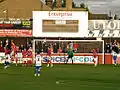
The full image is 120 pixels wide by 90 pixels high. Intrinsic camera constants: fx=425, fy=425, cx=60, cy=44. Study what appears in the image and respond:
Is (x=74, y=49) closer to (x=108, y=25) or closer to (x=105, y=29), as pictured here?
(x=105, y=29)

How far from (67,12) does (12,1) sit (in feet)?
81.5

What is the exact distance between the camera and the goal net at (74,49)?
42.3 meters

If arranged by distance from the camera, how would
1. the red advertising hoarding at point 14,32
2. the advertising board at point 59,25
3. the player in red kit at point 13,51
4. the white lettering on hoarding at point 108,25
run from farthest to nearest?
the white lettering on hoarding at point 108,25, the red advertising hoarding at point 14,32, the advertising board at point 59,25, the player in red kit at point 13,51

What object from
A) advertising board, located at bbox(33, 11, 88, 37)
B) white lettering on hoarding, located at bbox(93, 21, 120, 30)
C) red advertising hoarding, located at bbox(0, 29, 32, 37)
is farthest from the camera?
white lettering on hoarding, located at bbox(93, 21, 120, 30)

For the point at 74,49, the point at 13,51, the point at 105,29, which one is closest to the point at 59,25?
the point at 105,29

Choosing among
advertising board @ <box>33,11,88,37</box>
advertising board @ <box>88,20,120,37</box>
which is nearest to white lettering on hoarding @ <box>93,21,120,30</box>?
advertising board @ <box>88,20,120,37</box>

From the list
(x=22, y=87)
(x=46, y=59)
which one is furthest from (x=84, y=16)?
(x=22, y=87)

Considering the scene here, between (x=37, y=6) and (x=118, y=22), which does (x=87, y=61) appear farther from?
(x=37, y=6)

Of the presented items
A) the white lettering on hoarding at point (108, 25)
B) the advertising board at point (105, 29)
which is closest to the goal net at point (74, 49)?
the advertising board at point (105, 29)

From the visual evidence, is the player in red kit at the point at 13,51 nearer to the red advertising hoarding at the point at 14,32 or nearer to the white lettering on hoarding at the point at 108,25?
the red advertising hoarding at the point at 14,32

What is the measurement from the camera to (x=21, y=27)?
5259 centimetres

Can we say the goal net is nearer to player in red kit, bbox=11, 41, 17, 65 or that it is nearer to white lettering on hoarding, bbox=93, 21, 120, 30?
player in red kit, bbox=11, 41, 17, 65

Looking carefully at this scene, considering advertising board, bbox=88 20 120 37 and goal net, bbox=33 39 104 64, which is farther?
advertising board, bbox=88 20 120 37

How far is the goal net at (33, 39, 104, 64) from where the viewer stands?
42344mm
